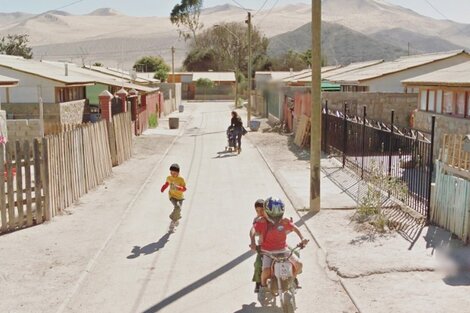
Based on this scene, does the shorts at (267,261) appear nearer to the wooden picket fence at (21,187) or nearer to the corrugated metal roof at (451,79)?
the wooden picket fence at (21,187)

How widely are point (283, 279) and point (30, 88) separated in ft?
80.6

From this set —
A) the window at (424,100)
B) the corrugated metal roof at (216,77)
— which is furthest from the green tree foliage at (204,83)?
the window at (424,100)

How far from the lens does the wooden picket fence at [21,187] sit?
36.0ft

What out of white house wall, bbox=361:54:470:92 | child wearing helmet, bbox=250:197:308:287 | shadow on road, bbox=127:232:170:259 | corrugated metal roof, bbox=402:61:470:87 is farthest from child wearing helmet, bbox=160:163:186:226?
white house wall, bbox=361:54:470:92

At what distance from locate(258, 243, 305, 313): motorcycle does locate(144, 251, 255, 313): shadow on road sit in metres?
1.33

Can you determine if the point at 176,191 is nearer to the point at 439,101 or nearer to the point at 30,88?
the point at 439,101

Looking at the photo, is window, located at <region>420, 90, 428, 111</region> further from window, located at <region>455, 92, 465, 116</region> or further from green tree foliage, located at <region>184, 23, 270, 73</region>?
green tree foliage, located at <region>184, 23, 270, 73</region>

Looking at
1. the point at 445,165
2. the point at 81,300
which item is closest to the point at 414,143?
the point at 445,165

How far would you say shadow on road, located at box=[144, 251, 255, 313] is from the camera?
7.74 meters

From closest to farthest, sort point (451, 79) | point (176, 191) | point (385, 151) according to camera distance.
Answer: point (176, 191) < point (451, 79) < point (385, 151)

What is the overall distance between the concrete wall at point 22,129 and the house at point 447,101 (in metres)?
13.6

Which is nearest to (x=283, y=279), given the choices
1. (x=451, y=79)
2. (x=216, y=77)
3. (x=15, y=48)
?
(x=451, y=79)

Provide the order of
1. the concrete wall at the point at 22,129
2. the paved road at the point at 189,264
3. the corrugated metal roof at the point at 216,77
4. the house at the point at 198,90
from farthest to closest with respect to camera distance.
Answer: the corrugated metal roof at the point at 216,77, the house at the point at 198,90, the concrete wall at the point at 22,129, the paved road at the point at 189,264

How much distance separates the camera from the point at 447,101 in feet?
62.4
